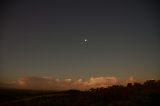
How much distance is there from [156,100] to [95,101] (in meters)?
7.86

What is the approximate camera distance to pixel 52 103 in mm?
40750

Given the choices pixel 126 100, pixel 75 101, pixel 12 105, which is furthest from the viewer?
pixel 12 105

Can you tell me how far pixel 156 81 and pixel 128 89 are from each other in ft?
25.2

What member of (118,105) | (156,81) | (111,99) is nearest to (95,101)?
(111,99)

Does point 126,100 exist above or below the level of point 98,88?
below

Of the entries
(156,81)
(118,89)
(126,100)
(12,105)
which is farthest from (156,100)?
(12,105)

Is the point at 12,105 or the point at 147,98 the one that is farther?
the point at 12,105

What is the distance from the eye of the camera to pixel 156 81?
→ 47.9m

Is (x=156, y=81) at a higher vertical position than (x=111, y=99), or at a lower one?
higher

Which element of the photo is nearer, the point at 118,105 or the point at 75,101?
the point at 118,105

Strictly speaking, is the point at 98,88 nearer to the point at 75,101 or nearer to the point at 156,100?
the point at 75,101

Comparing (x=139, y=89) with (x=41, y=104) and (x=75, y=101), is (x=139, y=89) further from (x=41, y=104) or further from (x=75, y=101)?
(x=41, y=104)

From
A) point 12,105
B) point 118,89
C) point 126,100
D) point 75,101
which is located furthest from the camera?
point 12,105

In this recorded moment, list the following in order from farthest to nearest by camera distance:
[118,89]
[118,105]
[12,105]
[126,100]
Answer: [12,105] < [118,89] < [126,100] < [118,105]
